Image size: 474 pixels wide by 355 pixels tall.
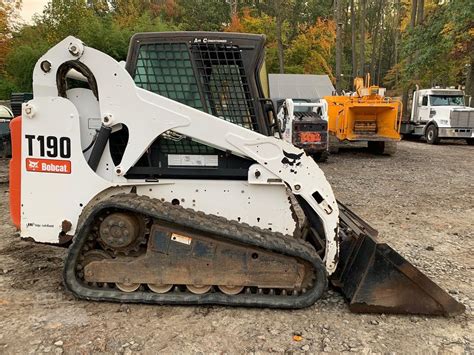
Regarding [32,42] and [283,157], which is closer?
[283,157]

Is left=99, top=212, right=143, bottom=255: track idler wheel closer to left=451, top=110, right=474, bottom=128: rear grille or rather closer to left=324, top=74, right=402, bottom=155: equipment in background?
left=324, top=74, right=402, bottom=155: equipment in background

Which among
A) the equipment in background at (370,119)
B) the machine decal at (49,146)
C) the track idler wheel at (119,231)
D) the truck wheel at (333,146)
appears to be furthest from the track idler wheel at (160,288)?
the truck wheel at (333,146)

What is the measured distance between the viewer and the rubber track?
3365 mm

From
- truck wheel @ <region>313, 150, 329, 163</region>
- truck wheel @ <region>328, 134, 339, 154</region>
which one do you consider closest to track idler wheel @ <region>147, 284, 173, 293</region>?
truck wheel @ <region>313, 150, 329, 163</region>

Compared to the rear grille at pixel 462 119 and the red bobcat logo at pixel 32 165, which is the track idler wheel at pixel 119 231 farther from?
the rear grille at pixel 462 119

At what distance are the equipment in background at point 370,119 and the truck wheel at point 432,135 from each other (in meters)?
5.00

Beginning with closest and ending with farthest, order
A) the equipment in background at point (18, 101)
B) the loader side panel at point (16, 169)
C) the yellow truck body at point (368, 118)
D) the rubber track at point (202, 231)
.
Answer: the rubber track at point (202, 231) < the loader side panel at point (16, 169) < the equipment in background at point (18, 101) < the yellow truck body at point (368, 118)

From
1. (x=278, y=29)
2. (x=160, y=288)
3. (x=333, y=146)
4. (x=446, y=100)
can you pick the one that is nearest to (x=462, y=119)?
(x=446, y=100)

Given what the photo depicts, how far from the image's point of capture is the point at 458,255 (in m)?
5.09

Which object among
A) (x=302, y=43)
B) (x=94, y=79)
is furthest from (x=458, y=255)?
(x=302, y=43)

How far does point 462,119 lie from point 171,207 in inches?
657

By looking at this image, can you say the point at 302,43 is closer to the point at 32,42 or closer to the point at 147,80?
the point at 32,42

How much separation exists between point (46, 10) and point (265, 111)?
18.1 metres

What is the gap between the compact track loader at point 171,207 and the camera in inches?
136
